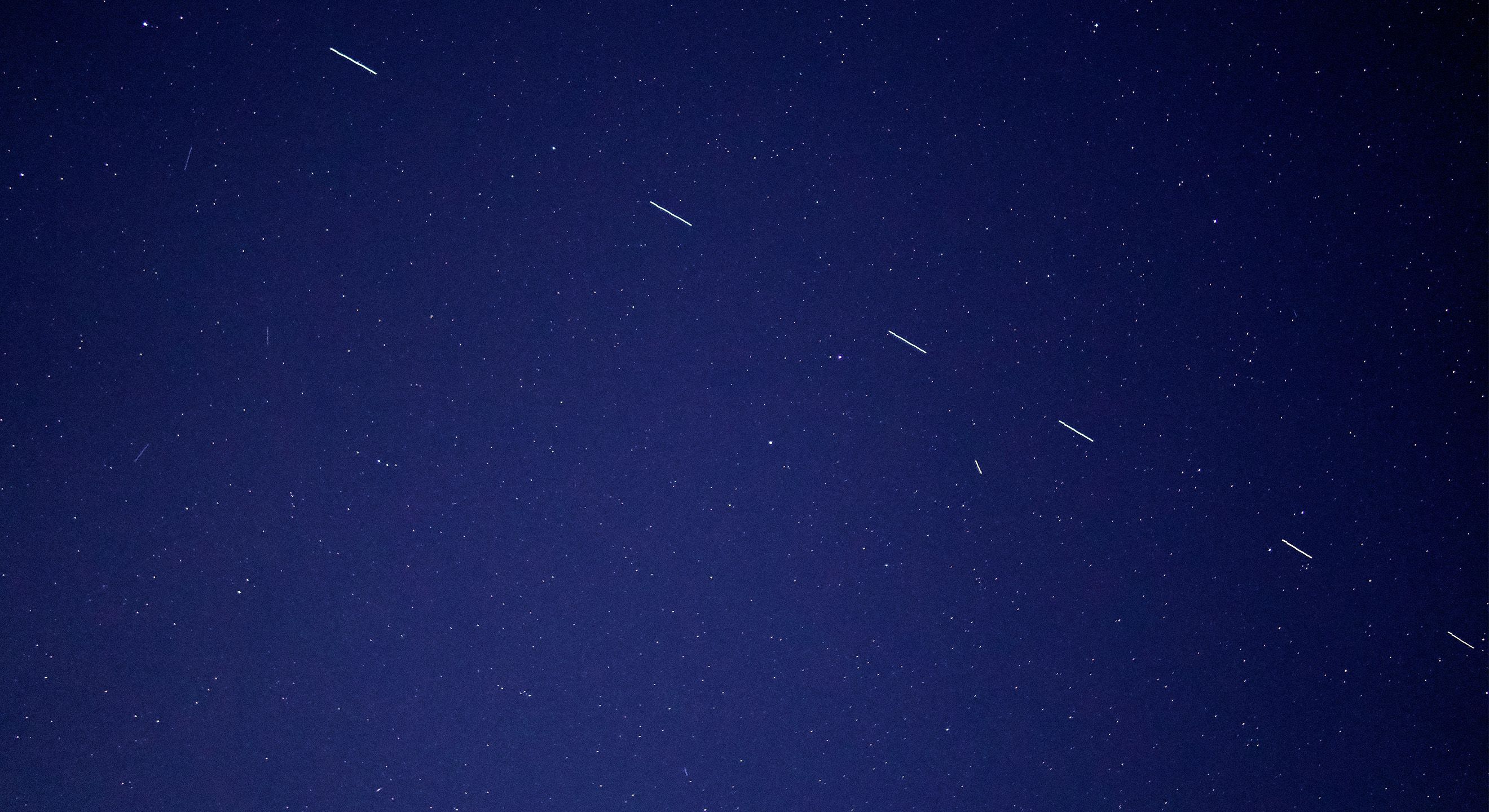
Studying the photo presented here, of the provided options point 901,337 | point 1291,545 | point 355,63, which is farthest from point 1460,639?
point 355,63

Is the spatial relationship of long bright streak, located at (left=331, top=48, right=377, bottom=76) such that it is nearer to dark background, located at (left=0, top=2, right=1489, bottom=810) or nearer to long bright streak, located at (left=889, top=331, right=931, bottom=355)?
dark background, located at (left=0, top=2, right=1489, bottom=810)

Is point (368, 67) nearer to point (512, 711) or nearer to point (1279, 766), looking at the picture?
point (512, 711)

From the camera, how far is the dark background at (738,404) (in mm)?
609

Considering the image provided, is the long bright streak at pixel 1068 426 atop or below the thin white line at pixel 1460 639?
atop

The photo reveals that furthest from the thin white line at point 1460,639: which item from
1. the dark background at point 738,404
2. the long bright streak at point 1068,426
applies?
the long bright streak at point 1068,426

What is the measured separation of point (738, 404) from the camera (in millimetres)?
632

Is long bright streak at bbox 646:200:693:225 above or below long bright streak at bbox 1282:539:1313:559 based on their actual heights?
above

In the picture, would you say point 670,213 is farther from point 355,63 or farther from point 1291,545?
point 1291,545

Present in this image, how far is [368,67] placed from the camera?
0.61 metres

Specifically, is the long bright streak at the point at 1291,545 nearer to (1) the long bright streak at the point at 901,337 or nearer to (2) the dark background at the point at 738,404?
(2) the dark background at the point at 738,404

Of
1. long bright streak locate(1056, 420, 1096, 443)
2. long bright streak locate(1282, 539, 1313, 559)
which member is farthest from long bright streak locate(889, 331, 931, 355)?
long bright streak locate(1282, 539, 1313, 559)

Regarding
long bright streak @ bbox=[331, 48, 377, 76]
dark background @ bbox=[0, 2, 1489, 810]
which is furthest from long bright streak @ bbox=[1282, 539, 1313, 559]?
long bright streak @ bbox=[331, 48, 377, 76]

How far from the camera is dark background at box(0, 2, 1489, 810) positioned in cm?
61

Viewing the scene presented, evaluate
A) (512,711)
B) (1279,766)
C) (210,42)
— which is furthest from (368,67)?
(1279,766)
